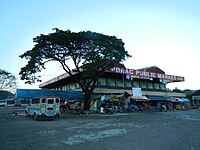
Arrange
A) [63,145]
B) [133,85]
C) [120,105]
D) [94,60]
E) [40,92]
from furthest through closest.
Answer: [133,85], [120,105], [40,92], [94,60], [63,145]

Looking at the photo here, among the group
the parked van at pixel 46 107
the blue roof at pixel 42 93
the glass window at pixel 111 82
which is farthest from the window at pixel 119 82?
the parked van at pixel 46 107

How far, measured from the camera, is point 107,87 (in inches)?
1364

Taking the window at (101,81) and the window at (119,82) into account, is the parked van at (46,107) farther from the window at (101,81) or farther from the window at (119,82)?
the window at (119,82)

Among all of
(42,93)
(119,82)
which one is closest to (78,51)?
(42,93)

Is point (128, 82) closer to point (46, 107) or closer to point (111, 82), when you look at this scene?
point (111, 82)

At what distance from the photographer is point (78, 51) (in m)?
27.0

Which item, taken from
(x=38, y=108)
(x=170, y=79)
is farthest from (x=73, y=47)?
(x=170, y=79)

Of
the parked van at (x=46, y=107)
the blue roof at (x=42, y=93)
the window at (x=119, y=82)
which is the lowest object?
the parked van at (x=46, y=107)

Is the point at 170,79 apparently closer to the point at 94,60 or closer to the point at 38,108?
the point at 94,60

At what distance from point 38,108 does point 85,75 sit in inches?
313

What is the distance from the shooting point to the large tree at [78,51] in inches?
979

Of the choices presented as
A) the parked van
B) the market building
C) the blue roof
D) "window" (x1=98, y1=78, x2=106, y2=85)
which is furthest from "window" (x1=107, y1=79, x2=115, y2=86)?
the parked van

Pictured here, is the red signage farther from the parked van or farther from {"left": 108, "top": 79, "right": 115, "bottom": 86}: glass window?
the parked van

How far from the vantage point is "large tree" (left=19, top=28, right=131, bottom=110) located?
2488cm
